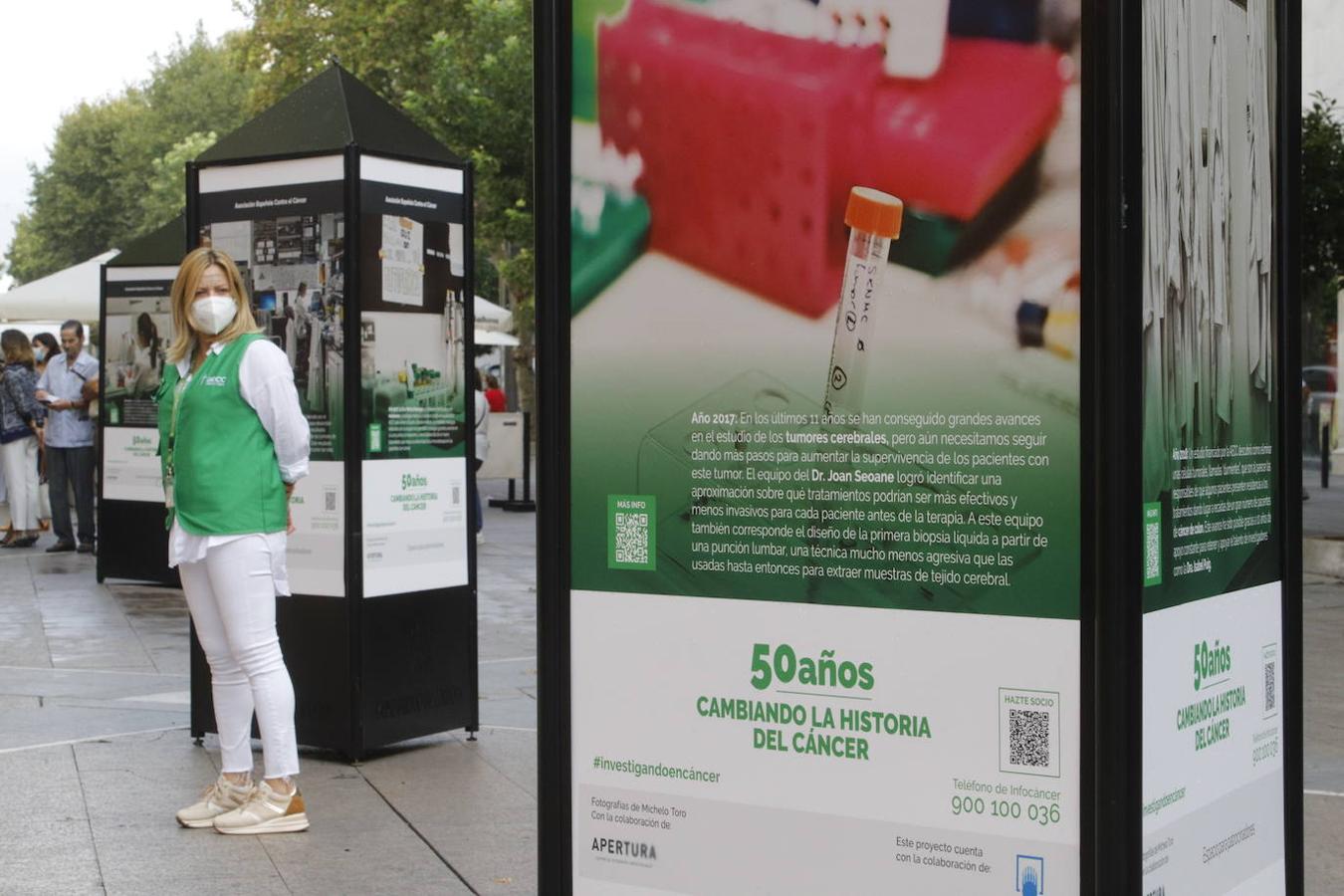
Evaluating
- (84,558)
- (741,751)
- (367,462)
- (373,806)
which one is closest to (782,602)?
(741,751)

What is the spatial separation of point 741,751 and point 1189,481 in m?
1.00

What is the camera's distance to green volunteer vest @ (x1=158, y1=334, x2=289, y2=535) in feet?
19.6

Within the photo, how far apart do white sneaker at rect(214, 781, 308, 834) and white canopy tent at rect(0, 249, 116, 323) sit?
43.5 ft

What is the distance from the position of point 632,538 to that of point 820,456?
467 mm

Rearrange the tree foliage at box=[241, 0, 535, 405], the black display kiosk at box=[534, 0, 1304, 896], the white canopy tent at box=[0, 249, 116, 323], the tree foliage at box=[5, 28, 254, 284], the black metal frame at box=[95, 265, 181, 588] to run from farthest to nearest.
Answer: the tree foliage at box=[5, 28, 254, 284]
the tree foliage at box=[241, 0, 535, 405]
the white canopy tent at box=[0, 249, 116, 323]
the black metal frame at box=[95, 265, 181, 588]
the black display kiosk at box=[534, 0, 1304, 896]

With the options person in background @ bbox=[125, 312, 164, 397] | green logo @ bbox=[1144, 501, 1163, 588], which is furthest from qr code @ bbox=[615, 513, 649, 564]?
person in background @ bbox=[125, 312, 164, 397]

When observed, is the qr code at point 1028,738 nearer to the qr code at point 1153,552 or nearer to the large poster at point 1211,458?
the large poster at point 1211,458

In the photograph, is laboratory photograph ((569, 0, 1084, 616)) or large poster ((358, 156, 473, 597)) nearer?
laboratory photograph ((569, 0, 1084, 616))

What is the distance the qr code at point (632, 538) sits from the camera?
3.58 metres

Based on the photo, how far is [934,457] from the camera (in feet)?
10.5

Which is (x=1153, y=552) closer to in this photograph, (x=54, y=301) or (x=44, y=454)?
(x=44, y=454)

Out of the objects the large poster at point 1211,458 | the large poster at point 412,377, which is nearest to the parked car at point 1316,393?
the large poster at point 412,377

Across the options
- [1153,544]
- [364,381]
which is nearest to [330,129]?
[364,381]

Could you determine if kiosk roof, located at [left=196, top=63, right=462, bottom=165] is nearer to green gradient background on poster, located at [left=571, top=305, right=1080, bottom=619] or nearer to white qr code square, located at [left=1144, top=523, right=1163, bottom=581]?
green gradient background on poster, located at [left=571, top=305, right=1080, bottom=619]
